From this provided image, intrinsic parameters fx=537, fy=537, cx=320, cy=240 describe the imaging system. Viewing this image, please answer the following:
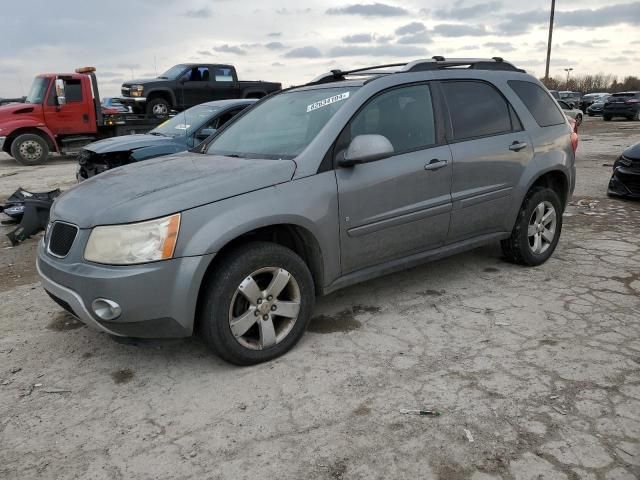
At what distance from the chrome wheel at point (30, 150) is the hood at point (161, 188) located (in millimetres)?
11803

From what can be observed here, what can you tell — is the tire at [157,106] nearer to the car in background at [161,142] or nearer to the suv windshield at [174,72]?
the suv windshield at [174,72]

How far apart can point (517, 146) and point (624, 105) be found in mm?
25241

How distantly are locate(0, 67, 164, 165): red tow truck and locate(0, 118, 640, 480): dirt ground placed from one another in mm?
10798

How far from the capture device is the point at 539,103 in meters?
4.79

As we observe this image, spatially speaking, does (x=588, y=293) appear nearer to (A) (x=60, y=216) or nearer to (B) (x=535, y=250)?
(B) (x=535, y=250)

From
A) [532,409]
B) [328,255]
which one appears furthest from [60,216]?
[532,409]

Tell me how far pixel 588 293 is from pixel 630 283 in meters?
0.49


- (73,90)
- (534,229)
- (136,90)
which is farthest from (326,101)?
(136,90)

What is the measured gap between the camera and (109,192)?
3217 millimetres

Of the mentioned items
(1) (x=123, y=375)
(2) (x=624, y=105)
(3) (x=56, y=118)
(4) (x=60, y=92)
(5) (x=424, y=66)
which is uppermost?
(4) (x=60, y=92)

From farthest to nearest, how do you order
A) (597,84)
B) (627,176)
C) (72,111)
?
(597,84) → (72,111) → (627,176)

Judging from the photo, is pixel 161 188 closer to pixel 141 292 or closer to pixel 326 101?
pixel 141 292

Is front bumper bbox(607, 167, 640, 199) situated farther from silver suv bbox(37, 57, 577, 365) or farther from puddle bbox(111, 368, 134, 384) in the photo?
puddle bbox(111, 368, 134, 384)

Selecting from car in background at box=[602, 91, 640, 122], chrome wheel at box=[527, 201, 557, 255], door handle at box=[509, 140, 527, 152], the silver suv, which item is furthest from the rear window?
car in background at box=[602, 91, 640, 122]
